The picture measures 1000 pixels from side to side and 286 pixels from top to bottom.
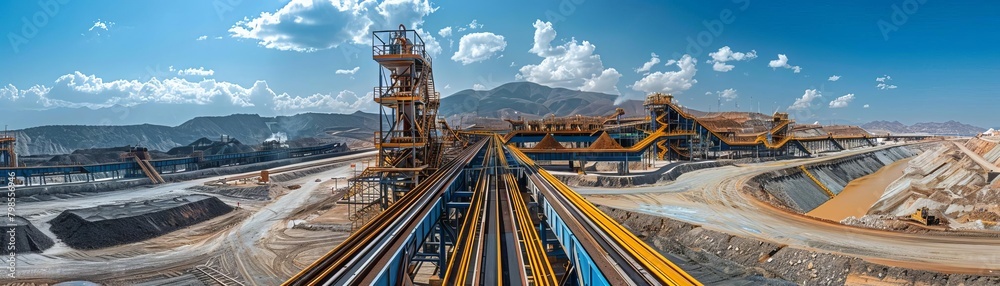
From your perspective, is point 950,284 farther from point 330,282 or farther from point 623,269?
point 330,282

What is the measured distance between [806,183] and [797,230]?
28991mm

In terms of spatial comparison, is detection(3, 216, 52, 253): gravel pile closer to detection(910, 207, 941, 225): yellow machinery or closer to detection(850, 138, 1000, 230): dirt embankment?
detection(850, 138, 1000, 230): dirt embankment

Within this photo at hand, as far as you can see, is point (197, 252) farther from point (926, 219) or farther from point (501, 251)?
point (926, 219)

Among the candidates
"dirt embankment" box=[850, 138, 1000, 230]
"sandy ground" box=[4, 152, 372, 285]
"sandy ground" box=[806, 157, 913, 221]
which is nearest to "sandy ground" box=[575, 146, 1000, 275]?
"dirt embankment" box=[850, 138, 1000, 230]

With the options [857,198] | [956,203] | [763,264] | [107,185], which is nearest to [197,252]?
[107,185]

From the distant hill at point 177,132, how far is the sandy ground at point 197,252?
4064cm

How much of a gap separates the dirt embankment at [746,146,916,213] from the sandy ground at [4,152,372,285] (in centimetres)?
3066

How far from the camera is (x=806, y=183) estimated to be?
4266 cm

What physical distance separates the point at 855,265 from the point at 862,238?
4.19 m

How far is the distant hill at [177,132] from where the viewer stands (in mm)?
86625

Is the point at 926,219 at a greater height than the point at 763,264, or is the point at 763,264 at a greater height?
the point at 926,219

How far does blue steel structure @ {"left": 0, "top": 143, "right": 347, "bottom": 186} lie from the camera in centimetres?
3662

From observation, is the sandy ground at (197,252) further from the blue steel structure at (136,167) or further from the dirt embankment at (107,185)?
the blue steel structure at (136,167)

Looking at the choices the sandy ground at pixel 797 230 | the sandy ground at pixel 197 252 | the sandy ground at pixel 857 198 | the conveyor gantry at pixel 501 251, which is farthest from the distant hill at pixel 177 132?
the sandy ground at pixel 857 198
